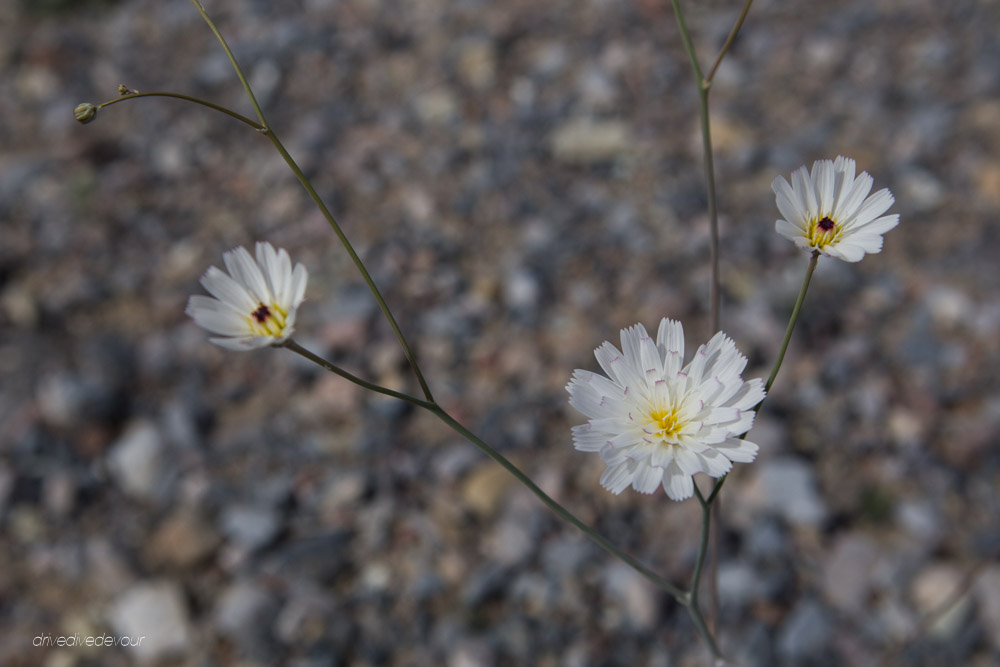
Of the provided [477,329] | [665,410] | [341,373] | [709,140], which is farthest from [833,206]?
[477,329]

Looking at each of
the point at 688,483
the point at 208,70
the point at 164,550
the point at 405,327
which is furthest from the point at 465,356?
the point at 208,70

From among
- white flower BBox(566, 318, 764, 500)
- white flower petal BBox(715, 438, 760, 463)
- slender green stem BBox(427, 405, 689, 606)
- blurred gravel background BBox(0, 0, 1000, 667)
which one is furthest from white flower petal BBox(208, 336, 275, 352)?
blurred gravel background BBox(0, 0, 1000, 667)

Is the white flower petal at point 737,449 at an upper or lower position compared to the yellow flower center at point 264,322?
lower

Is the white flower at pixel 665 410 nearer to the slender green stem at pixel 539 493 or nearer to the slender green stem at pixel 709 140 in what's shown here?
the slender green stem at pixel 539 493

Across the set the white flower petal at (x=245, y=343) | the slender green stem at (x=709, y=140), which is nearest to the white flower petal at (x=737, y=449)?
the slender green stem at (x=709, y=140)

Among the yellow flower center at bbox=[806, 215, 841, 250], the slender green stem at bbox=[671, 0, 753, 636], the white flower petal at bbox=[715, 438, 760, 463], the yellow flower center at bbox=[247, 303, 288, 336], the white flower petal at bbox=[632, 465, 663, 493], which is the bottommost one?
the white flower petal at bbox=[632, 465, 663, 493]

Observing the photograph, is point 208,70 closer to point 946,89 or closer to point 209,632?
point 209,632

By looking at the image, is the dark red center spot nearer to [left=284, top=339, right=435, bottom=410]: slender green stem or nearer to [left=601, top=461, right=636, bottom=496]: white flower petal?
[left=284, top=339, right=435, bottom=410]: slender green stem
